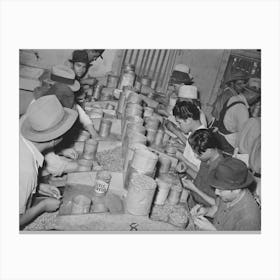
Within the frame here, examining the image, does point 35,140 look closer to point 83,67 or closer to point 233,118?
point 83,67

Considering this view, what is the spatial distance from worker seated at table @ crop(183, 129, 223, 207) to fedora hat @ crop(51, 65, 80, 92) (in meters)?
1.38

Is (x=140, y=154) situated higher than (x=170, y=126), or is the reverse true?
(x=170, y=126)

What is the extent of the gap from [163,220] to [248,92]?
1.46 metres

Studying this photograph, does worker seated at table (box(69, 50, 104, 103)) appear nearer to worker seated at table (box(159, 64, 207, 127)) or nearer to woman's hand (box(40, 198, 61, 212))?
worker seated at table (box(159, 64, 207, 127))

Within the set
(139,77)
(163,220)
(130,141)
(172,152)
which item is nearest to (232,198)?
(163,220)

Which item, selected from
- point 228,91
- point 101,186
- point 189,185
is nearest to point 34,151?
point 101,186

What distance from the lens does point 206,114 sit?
2.94 metres

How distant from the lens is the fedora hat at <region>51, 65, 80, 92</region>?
2592 millimetres

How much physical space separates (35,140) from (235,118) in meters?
1.81

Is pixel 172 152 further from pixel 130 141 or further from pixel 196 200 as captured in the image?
pixel 130 141

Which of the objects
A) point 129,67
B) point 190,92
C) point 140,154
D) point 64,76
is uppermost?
point 129,67

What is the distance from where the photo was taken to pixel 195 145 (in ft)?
6.63

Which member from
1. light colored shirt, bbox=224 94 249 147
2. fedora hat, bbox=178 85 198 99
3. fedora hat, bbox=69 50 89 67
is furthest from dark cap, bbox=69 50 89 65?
light colored shirt, bbox=224 94 249 147
